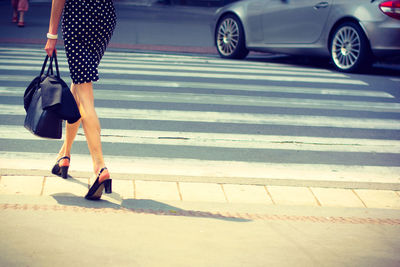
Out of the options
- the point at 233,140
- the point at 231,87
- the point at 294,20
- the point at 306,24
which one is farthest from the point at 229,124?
the point at 294,20

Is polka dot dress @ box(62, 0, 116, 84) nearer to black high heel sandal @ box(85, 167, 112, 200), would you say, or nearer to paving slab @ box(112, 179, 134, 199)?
black high heel sandal @ box(85, 167, 112, 200)

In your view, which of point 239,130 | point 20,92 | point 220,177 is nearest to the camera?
point 220,177

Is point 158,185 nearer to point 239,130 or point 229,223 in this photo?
point 229,223

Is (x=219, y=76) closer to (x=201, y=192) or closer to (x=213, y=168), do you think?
(x=213, y=168)

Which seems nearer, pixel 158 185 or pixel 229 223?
pixel 229 223

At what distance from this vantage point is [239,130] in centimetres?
699

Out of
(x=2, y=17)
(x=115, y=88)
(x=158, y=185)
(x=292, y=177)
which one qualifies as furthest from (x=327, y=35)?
(x=2, y=17)

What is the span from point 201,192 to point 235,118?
8.60 ft

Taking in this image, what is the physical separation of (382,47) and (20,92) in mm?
5363

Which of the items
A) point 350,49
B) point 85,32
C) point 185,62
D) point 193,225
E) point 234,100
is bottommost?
point 185,62

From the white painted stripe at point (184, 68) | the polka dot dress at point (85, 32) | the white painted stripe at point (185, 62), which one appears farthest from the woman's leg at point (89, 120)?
the white painted stripe at point (185, 62)

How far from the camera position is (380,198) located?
16.8 ft

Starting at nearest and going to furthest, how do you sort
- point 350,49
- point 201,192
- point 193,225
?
point 193,225 → point 201,192 → point 350,49

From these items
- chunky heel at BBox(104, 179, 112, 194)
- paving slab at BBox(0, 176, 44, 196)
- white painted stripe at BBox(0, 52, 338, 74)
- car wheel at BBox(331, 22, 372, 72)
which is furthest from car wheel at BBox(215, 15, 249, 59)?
chunky heel at BBox(104, 179, 112, 194)
